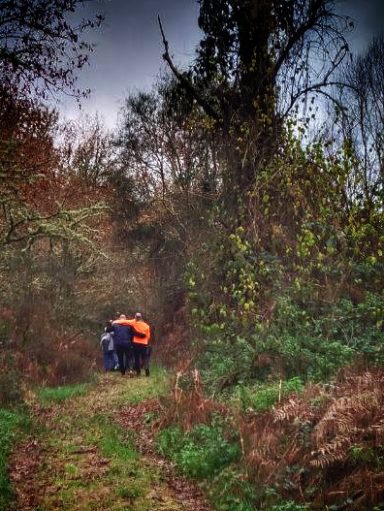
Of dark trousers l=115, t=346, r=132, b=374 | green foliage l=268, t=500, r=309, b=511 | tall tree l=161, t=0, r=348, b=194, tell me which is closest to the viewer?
green foliage l=268, t=500, r=309, b=511

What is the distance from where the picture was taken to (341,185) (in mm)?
12070

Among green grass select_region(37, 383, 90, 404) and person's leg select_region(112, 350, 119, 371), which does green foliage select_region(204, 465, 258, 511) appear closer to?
green grass select_region(37, 383, 90, 404)

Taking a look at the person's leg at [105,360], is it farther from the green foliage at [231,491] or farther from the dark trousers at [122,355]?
the green foliage at [231,491]

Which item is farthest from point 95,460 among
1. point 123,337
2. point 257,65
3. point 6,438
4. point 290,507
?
point 257,65

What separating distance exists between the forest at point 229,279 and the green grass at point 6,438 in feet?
0.13

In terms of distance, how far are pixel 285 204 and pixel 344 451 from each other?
8466 millimetres

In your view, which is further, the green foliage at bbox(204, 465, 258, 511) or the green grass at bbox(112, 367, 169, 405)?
the green grass at bbox(112, 367, 169, 405)

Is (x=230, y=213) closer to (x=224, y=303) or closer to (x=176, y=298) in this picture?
(x=224, y=303)

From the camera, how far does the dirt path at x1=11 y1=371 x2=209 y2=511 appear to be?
5867 millimetres

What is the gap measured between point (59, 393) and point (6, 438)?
367cm

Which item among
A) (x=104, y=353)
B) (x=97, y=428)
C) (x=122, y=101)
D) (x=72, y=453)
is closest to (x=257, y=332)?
(x=97, y=428)

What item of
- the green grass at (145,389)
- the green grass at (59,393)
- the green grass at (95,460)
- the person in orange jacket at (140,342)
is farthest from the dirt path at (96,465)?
the person in orange jacket at (140,342)

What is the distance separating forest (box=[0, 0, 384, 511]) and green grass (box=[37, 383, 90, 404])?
0.33ft

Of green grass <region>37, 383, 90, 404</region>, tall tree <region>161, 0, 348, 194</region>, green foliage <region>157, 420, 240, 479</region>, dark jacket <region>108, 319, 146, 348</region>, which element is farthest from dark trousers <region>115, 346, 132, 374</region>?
green foliage <region>157, 420, 240, 479</region>
